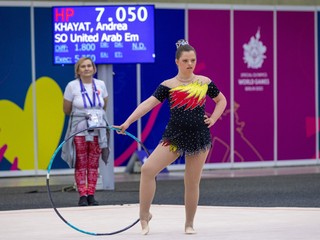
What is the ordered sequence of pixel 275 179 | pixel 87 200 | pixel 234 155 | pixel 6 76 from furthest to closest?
pixel 234 155
pixel 6 76
pixel 275 179
pixel 87 200

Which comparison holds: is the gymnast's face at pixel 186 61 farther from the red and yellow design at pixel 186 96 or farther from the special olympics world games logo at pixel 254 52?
the special olympics world games logo at pixel 254 52

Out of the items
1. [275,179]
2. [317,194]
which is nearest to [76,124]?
[317,194]

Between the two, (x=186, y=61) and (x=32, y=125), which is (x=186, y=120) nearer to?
(x=186, y=61)

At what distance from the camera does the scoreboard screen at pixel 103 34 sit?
14.8 meters

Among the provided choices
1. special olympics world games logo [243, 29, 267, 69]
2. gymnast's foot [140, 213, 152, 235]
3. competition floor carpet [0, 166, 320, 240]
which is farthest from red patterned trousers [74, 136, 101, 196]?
special olympics world games logo [243, 29, 267, 69]

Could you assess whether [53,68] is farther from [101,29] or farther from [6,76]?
[101,29]

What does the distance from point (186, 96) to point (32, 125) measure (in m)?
9.39

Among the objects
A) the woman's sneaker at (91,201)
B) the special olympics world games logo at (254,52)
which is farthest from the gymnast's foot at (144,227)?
the special olympics world games logo at (254,52)

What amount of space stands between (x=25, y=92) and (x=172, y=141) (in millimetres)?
9266

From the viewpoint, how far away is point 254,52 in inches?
788

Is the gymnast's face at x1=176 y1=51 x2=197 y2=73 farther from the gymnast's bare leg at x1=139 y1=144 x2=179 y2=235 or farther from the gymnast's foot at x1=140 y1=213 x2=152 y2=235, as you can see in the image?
the gymnast's foot at x1=140 y1=213 x2=152 y2=235

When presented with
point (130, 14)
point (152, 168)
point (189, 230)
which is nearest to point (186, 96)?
point (152, 168)

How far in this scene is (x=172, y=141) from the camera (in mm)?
9594

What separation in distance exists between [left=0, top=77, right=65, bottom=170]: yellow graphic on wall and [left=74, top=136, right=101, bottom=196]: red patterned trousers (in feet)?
18.7
